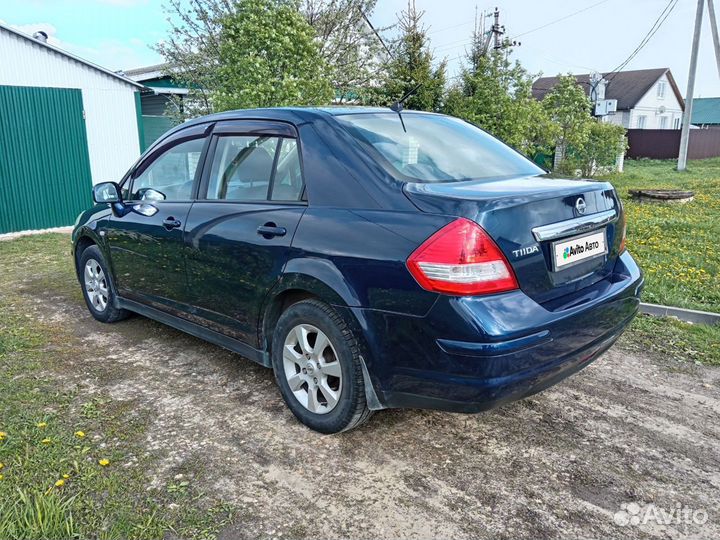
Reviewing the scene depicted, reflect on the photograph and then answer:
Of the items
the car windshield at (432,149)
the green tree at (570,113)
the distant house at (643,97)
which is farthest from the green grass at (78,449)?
the distant house at (643,97)

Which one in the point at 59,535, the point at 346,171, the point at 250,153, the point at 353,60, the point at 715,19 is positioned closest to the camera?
the point at 59,535

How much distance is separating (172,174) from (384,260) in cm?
220

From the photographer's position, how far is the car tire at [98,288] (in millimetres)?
4738

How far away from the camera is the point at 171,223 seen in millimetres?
3754

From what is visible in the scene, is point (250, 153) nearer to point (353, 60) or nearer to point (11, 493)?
point (11, 493)

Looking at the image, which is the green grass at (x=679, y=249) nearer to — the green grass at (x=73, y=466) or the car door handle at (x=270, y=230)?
the car door handle at (x=270, y=230)

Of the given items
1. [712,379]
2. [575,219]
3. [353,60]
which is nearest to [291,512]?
[575,219]

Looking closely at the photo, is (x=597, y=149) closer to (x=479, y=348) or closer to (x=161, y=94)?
(x=161, y=94)

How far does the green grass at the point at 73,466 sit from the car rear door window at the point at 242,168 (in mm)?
1398

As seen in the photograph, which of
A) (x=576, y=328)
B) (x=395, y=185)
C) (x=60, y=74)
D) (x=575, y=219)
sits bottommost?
(x=576, y=328)

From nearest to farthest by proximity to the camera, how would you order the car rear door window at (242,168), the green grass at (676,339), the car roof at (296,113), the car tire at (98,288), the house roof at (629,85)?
1. the car roof at (296,113)
2. the car rear door window at (242,168)
3. the green grass at (676,339)
4. the car tire at (98,288)
5. the house roof at (629,85)

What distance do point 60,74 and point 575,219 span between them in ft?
35.3

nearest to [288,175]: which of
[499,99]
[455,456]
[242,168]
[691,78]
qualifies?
[242,168]

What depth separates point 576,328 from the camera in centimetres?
259
